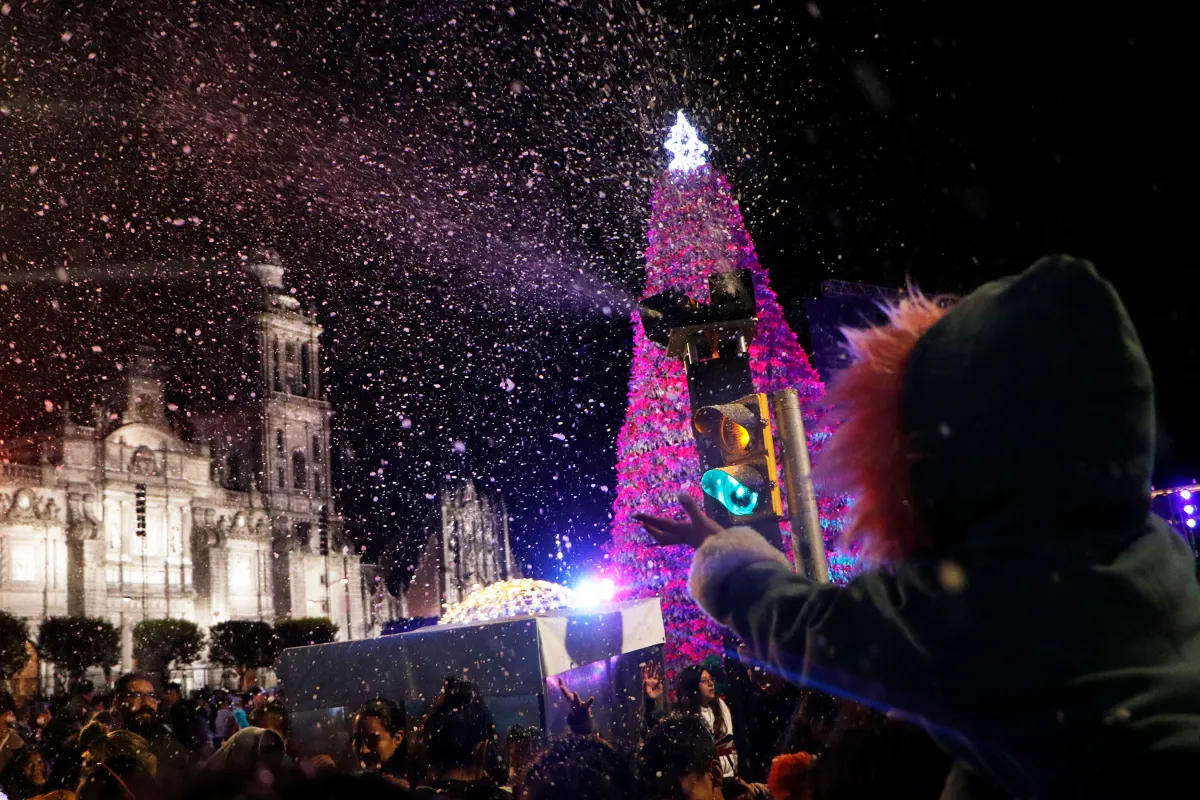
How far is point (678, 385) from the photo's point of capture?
48.3 feet

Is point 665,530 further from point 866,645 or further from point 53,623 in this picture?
point 53,623

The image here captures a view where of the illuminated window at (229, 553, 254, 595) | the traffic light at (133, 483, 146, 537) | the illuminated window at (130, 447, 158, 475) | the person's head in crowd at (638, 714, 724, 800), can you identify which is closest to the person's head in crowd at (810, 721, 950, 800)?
the person's head in crowd at (638, 714, 724, 800)

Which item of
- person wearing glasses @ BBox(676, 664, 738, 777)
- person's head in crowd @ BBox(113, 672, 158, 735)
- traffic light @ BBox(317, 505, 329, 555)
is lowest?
person wearing glasses @ BBox(676, 664, 738, 777)

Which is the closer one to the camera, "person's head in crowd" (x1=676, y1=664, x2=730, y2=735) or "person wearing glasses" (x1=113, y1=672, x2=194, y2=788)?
"person wearing glasses" (x1=113, y1=672, x2=194, y2=788)

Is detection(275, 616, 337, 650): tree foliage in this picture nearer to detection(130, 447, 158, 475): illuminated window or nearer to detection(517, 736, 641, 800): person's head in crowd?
detection(130, 447, 158, 475): illuminated window

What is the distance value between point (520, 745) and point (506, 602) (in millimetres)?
2105

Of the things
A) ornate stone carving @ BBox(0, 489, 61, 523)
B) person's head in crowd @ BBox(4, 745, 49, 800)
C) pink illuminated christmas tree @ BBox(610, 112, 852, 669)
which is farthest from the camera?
ornate stone carving @ BBox(0, 489, 61, 523)

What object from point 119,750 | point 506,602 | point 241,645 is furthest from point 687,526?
point 241,645

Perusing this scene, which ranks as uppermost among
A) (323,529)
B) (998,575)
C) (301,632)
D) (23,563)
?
(323,529)

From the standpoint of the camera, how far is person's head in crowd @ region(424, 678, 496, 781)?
398 centimetres

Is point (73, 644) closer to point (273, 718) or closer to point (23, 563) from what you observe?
point (23, 563)

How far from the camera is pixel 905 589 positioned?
4.36 ft

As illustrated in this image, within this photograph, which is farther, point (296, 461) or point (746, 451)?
point (296, 461)

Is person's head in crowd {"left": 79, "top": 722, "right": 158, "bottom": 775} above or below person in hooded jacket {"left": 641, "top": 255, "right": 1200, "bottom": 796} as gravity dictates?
below
